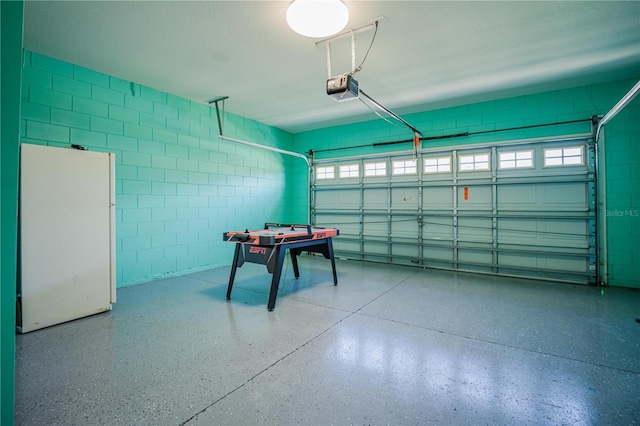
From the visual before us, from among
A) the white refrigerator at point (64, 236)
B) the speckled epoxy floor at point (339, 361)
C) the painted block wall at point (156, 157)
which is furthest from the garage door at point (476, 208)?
the white refrigerator at point (64, 236)

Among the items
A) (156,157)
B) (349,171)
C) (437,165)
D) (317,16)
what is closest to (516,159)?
(437,165)

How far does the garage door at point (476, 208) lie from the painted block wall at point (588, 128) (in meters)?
0.19

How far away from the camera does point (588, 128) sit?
172 inches

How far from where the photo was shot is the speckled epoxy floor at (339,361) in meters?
1.69

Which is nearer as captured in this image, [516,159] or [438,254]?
[516,159]

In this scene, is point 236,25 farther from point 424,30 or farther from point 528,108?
point 528,108

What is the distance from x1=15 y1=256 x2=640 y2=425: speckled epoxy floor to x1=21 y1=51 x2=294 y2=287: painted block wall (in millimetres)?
1054

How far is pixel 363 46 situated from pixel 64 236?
3.68 meters

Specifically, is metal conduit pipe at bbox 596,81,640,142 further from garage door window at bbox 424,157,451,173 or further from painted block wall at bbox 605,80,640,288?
garage door window at bbox 424,157,451,173

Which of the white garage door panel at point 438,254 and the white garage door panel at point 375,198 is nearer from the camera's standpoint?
the white garage door panel at point 438,254

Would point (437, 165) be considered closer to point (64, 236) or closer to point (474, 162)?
point (474, 162)

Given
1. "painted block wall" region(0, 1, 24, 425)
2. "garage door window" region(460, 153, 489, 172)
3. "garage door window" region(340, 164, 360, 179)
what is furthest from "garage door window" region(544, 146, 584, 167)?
"painted block wall" region(0, 1, 24, 425)

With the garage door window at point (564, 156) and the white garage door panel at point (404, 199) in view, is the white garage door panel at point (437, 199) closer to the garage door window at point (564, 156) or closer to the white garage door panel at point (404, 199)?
the white garage door panel at point (404, 199)

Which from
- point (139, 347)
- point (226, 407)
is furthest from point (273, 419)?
point (139, 347)
